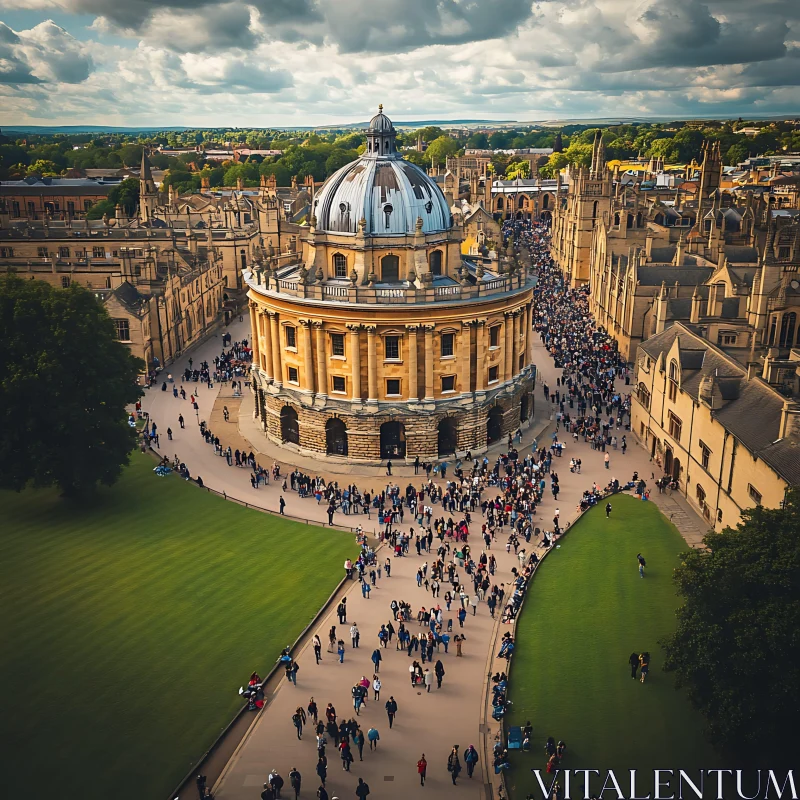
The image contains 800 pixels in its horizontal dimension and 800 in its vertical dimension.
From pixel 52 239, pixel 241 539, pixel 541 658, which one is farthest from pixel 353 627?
pixel 52 239

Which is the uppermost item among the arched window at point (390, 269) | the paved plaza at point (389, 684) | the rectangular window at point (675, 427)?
the arched window at point (390, 269)

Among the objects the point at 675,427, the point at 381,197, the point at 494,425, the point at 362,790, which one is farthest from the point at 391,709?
the point at 381,197

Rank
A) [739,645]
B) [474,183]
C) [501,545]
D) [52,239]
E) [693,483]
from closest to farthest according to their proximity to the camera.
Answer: [739,645], [501,545], [693,483], [52,239], [474,183]

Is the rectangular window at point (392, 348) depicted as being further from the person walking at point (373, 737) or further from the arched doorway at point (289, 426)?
the person walking at point (373, 737)

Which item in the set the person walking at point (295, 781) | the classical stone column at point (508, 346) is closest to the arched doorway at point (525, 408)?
the classical stone column at point (508, 346)

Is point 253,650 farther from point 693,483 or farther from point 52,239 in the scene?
point 52,239

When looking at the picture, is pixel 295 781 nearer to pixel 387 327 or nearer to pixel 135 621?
pixel 135 621

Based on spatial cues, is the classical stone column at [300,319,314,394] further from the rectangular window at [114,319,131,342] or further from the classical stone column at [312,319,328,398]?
the rectangular window at [114,319,131,342]
